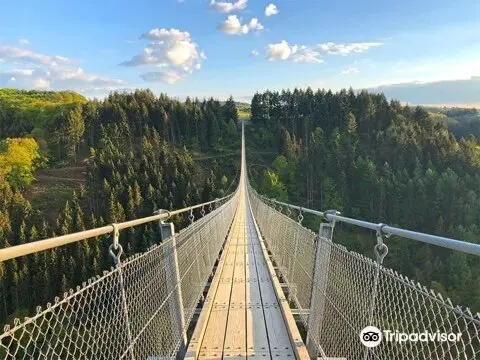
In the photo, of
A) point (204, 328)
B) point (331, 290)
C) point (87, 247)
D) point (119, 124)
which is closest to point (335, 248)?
point (331, 290)

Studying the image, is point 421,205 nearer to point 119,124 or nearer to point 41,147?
point 119,124

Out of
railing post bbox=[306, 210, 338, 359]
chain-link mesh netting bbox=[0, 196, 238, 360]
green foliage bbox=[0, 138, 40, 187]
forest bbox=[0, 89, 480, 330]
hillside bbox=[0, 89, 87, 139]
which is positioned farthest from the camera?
hillside bbox=[0, 89, 87, 139]

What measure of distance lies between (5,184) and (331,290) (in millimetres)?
64821

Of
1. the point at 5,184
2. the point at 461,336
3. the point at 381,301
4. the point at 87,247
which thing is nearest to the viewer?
the point at 461,336

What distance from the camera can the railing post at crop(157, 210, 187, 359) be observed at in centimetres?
314

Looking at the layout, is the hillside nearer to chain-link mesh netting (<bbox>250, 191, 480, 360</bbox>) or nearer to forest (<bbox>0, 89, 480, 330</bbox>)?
forest (<bbox>0, 89, 480, 330</bbox>)

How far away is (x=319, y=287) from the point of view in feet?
10.6

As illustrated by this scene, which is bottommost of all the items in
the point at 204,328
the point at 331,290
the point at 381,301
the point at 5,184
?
the point at 5,184

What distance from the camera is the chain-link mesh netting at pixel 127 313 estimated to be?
1.39 meters

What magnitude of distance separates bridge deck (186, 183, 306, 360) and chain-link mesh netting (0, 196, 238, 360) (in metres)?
0.24

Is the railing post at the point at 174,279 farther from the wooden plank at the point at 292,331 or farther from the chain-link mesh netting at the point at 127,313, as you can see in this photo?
the wooden plank at the point at 292,331

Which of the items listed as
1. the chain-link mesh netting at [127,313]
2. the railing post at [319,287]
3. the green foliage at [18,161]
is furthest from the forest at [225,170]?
the railing post at [319,287]

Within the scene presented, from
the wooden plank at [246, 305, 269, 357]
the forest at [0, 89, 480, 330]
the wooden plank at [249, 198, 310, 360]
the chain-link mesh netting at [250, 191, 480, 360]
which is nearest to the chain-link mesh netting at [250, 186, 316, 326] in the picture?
the chain-link mesh netting at [250, 191, 480, 360]

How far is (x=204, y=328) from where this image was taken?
12.8ft
